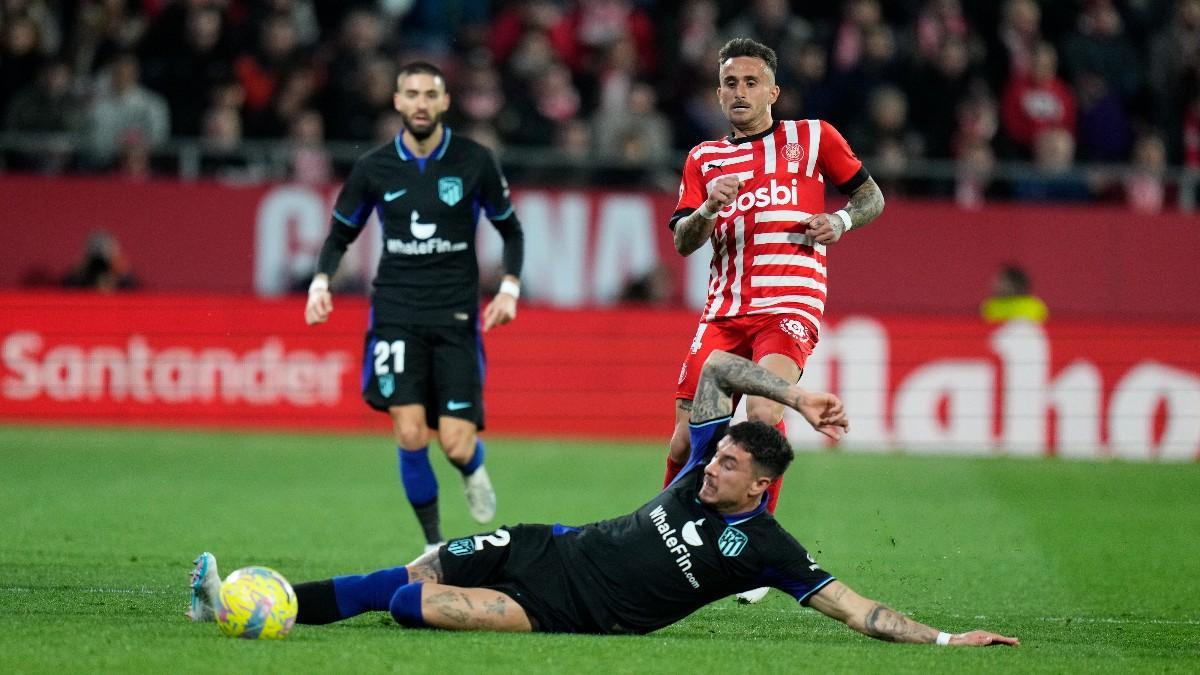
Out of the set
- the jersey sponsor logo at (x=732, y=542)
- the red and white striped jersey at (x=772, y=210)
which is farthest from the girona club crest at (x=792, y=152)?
the jersey sponsor logo at (x=732, y=542)

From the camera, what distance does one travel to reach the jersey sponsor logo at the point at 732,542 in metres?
6.87

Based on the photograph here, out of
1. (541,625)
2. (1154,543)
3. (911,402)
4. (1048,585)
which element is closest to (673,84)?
(911,402)

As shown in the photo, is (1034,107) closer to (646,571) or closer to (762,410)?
(762,410)

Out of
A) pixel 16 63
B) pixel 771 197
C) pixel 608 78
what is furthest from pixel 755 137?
pixel 16 63

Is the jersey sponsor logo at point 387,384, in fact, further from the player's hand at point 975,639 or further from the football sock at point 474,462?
the player's hand at point 975,639

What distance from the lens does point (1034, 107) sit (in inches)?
714

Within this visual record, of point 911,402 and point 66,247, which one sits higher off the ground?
point 66,247

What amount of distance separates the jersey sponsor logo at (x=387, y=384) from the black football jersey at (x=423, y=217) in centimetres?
32

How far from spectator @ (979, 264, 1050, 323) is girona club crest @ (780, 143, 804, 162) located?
28.1ft

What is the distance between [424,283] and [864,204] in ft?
8.49

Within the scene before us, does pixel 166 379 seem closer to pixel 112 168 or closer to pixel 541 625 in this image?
pixel 112 168

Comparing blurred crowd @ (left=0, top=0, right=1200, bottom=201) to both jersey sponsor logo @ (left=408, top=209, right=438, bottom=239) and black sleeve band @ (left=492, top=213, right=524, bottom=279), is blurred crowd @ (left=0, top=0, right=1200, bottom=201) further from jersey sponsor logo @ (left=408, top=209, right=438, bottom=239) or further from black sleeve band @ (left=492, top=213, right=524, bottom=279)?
jersey sponsor logo @ (left=408, top=209, right=438, bottom=239)

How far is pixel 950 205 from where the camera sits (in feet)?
58.0

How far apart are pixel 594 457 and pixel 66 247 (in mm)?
5712
